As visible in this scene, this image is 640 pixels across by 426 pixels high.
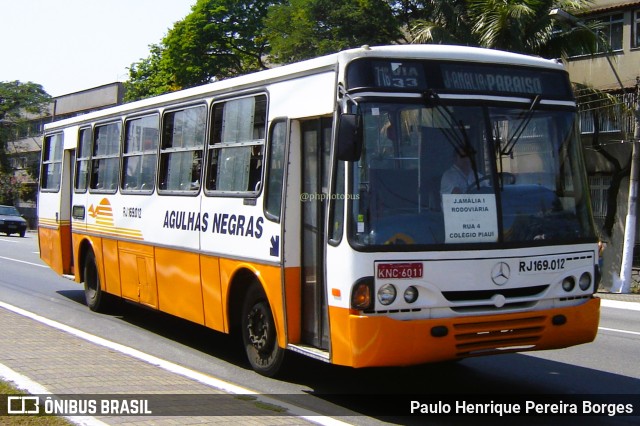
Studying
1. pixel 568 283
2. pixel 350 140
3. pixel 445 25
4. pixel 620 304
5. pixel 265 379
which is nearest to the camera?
pixel 350 140

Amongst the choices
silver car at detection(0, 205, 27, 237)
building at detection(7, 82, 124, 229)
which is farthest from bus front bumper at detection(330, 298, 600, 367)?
building at detection(7, 82, 124, 229)

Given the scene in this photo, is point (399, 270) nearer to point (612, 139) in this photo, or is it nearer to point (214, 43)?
point (612, 139)

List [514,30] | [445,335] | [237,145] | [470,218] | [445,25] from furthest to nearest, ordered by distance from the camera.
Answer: [445,25] < [514,30] < [237,145] < [470,218] < [445,335]

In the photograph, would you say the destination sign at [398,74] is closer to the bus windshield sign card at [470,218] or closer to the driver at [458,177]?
the driver at [458,177]

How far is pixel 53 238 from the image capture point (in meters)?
15.3

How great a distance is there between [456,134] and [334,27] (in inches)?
953

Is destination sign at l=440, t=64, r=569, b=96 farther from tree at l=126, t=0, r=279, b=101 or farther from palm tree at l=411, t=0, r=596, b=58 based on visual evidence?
tree at l=126, t=0, r=279, b=101

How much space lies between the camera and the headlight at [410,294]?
6.75 meters

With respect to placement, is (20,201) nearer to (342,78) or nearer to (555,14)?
(555,14)

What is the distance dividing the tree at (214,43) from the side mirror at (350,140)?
37133 millimetres

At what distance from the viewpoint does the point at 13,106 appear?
230 feet

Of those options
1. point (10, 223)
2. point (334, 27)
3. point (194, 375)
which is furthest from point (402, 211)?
point (10, 223)

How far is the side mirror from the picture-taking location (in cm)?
668

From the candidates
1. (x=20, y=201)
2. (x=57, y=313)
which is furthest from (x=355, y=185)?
(x=20, y=201)
